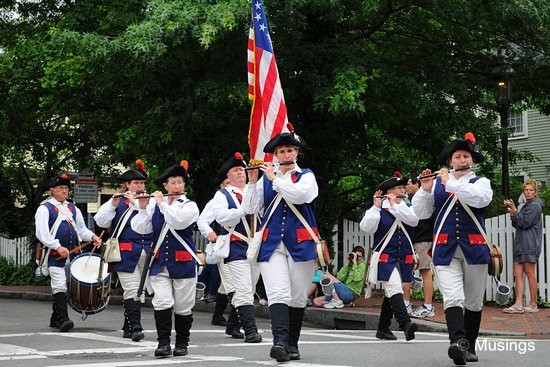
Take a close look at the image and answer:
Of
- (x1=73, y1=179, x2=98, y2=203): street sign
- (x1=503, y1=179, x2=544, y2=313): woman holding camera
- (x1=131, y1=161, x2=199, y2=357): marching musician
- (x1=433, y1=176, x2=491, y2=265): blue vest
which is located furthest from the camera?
(x1=73, y1=179, x2=98, y2=203): street sign

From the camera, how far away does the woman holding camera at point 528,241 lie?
14.8m

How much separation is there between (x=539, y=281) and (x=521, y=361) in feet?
23.8

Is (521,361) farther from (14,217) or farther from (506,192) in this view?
(14,217)

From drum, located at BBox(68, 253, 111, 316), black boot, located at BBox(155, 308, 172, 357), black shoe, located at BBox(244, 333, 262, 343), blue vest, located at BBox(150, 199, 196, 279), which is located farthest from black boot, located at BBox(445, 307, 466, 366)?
drum, located at BBox(68, 253, 111, 316)

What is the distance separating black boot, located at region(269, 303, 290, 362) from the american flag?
4622 millimetres

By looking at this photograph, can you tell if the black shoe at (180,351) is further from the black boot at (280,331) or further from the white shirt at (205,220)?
the white shirt at (205,220)

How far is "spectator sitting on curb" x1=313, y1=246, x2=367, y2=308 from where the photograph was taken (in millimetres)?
15445

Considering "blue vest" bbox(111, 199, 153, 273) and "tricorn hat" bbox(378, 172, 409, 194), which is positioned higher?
"tricorn hat" bbox(378, 172, 409, 194)

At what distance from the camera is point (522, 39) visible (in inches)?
679

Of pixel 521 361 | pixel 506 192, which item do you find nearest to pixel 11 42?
pixel 506 192

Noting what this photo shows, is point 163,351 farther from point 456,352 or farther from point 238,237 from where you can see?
point 456,352

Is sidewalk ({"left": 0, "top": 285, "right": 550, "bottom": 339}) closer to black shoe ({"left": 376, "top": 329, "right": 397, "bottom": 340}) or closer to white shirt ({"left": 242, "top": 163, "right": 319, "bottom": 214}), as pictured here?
black shoe ({"left": 376, "top": 329, "right": 397, "bottom": 340})

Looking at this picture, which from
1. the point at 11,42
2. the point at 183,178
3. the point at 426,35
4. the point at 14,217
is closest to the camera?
the point at 183,178

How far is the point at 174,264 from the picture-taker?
945 cm
